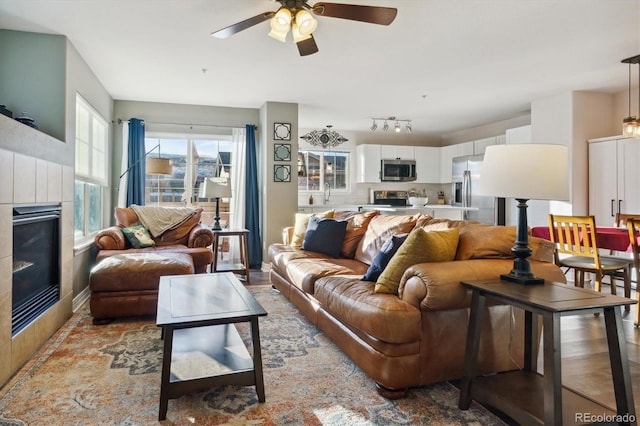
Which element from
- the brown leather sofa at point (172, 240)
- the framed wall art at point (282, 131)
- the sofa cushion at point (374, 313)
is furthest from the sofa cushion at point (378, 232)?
the framed wall art at point (282, 131)

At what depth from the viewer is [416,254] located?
2.33 m

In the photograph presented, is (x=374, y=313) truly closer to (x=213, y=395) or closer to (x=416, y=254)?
(x=416, y=254)

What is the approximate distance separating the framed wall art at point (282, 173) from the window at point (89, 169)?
2.30 metres

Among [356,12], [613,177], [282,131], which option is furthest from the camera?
[282,131]

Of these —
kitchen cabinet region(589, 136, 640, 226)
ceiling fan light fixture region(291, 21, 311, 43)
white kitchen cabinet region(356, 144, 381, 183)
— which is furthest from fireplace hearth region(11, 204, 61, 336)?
kitchen cabinet region(589, 136, 640, 226)

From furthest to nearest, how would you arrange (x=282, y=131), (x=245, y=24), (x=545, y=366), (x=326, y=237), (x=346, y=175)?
(x=346, y=175)
(x=282, y=131)
(x=326, y=237)
(x=245, y=24)
(x=545, y=366)

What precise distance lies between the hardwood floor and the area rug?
74cm

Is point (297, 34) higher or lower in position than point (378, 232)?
higher

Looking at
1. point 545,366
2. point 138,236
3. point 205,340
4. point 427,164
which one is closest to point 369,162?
point 427,164

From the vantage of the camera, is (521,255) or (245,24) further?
(245,24)

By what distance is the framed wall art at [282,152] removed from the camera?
582cm

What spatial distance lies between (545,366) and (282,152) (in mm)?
4786

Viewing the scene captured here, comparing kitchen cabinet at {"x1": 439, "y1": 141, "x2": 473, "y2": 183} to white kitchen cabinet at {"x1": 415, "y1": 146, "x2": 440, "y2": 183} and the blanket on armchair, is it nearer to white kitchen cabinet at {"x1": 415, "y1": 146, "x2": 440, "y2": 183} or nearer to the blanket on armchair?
white kitchen cabinet at {"x1": 415, "y1": 146, "x2": 440, "y2": 183}

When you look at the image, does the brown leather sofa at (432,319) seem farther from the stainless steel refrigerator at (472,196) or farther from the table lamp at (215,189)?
the stainless steel refrigerator at (472,196)
